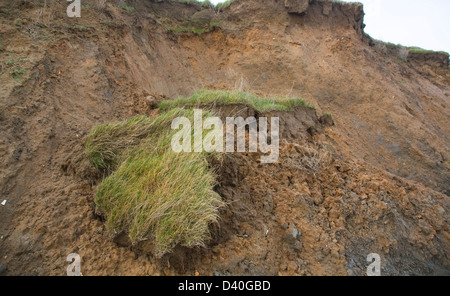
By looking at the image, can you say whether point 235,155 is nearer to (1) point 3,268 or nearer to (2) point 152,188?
(2) point 152,188

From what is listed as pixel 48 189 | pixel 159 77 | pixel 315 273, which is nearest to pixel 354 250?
pixel 315 273

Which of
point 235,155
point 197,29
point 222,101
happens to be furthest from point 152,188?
point 197,29

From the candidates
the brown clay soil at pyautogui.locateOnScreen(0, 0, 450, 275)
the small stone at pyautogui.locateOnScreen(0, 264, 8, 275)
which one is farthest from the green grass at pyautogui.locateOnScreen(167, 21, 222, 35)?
the small stone at pyautogui.locateOnScreen(0, 264, 8, 275)

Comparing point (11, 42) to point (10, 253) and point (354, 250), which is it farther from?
point (354, 250)

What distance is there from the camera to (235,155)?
13.5ft

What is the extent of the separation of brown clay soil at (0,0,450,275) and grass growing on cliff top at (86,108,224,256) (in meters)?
0.21

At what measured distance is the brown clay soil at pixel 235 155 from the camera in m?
3.06

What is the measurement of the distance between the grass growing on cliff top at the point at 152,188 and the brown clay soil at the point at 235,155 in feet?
0.68

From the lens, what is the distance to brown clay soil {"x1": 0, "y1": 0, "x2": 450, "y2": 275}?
3059 mm

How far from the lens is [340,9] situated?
9.77m

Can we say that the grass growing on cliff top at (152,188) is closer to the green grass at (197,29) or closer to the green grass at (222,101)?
the green grass at (222,101)

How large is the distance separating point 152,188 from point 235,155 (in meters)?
1.40

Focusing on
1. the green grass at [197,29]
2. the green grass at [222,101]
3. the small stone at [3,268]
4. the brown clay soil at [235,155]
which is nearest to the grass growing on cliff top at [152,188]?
the brown clay soil at [235,155]

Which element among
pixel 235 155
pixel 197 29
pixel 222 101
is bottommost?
pixel 235 155
